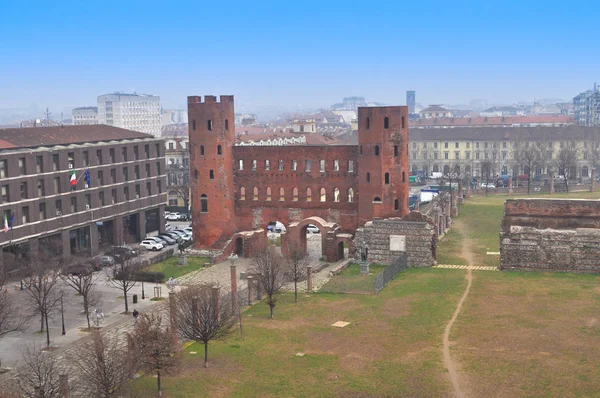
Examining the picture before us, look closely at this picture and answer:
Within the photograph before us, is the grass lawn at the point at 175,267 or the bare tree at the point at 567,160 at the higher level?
the bare tree at the point at 567,160

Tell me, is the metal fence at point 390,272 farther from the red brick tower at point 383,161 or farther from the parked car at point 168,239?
the parked car at point 168,239

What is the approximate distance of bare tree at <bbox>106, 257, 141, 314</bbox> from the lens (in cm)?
4607

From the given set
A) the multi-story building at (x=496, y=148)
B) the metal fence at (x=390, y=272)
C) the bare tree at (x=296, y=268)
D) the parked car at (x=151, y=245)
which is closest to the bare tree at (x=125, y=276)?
the bare tree at (x=296, y=268)

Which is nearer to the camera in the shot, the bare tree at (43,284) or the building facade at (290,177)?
the bare tree at (43,284)

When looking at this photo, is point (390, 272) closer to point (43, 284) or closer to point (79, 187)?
point (43, 284)

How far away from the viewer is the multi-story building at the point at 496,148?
4850 inches

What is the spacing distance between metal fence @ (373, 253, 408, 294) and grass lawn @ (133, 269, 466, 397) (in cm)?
95

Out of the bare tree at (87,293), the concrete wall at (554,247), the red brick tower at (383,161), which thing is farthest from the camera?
the red brick tower at (383,161)

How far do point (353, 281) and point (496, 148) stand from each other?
8462 cm

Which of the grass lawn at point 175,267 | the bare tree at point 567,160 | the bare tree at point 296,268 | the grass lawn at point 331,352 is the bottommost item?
the grass lawn at point 175,267

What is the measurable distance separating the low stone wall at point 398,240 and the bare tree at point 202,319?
22853 mm

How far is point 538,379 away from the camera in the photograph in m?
30.8

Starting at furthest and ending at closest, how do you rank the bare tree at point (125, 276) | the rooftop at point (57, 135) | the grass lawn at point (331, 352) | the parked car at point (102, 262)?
1. the rooftop at point (57, 135)
2. the parked car at point (102, 262)
3. the bare tree at point (125, 276)
4. the grass lawn at point (331, 352)

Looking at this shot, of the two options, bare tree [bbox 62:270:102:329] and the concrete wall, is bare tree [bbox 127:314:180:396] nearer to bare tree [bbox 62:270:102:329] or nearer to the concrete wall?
bare tree [bbox 62:270:102:329]
